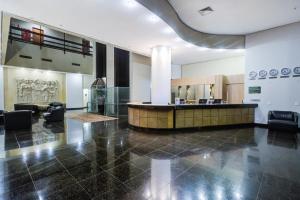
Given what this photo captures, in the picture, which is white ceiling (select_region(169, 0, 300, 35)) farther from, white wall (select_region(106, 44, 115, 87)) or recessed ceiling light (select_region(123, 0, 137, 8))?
white wall (select_region(106, 44, 115, 87))

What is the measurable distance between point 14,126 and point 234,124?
879 centimetres

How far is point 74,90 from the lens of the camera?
1449cm

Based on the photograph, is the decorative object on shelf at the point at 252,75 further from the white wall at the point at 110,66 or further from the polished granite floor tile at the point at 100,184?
the white wall at the point at 110,66

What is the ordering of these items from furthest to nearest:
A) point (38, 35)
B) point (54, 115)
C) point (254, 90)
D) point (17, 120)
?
point (38, 35) < point (54, 115) < point (254, 90) < point (17, 120)

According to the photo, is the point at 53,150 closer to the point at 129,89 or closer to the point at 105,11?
the point at 105,11

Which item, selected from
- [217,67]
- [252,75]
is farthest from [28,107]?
[252,75]

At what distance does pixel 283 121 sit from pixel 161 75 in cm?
495

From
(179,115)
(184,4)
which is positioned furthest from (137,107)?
(184,4)

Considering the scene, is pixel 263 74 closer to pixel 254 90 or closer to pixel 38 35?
pixel 254 90

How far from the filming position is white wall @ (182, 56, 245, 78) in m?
9.57

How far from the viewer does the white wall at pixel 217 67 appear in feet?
31.4

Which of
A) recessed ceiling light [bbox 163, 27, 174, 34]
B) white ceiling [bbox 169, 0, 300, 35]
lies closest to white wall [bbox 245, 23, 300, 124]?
white ceiling [bbox 169, 0, 300, 35]

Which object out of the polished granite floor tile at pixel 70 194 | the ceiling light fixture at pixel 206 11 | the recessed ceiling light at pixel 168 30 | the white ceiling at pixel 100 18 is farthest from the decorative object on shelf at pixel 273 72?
the polished granite floor tile at pixel 70 194

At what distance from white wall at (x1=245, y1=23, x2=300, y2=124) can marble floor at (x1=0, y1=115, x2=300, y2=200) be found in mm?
2411
